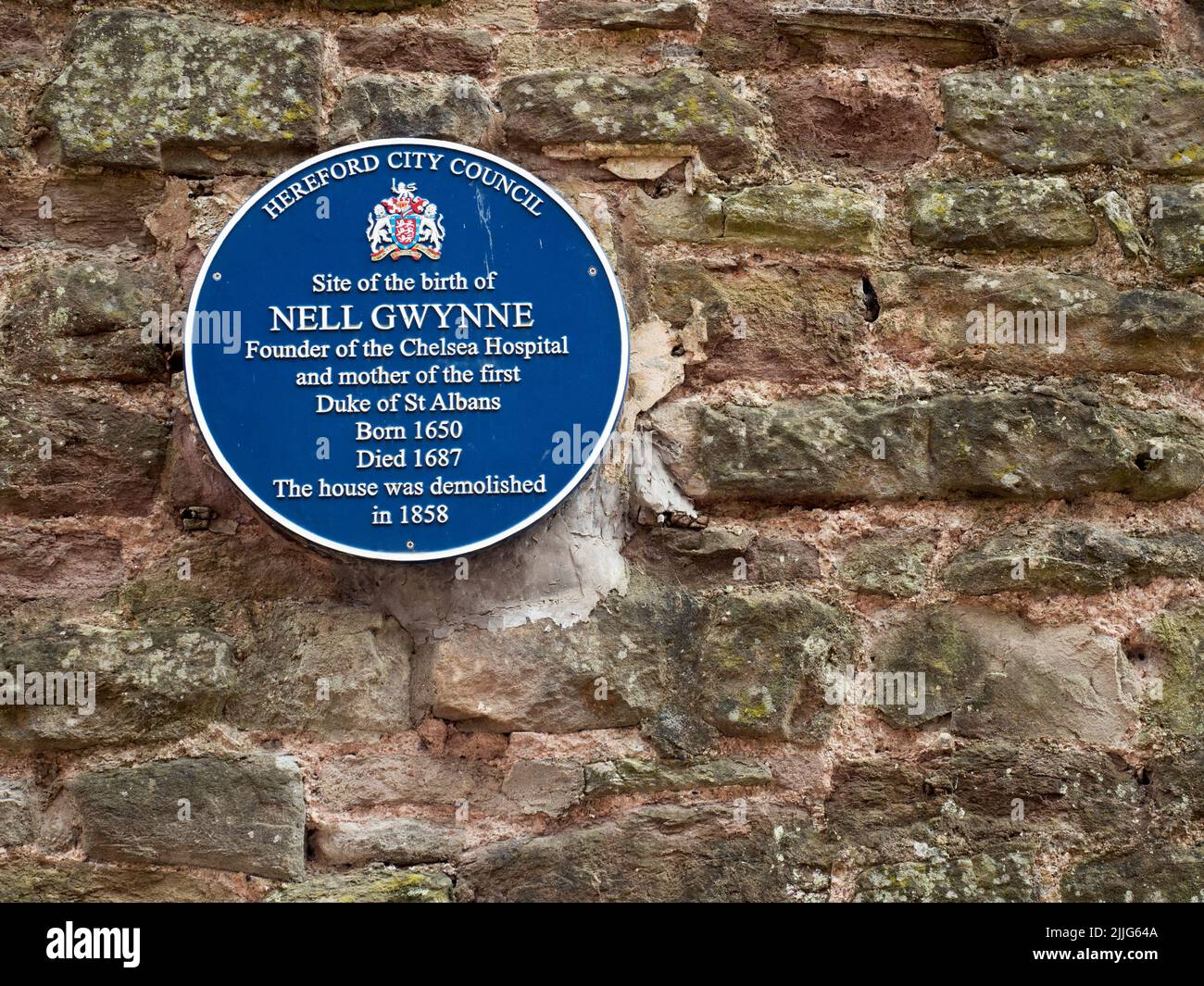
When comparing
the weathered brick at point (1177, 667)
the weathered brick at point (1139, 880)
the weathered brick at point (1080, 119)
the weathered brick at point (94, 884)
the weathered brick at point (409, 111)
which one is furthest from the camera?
the weathered brick at point (1080, 119)

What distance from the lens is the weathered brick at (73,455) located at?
9.40 ft

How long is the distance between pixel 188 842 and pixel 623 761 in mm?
903

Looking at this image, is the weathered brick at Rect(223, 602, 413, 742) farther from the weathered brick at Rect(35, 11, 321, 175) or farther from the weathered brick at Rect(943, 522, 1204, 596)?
the weathered brick at Rect(943, 522, 1204, 596)

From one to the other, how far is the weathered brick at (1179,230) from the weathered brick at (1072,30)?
0.38 meters

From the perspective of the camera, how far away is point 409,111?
→ 304cm

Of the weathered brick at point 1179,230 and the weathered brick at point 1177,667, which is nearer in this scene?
the weathered brick at point 1177,667

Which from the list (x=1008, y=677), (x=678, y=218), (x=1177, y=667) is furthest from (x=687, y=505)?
(x=1177, y=667)

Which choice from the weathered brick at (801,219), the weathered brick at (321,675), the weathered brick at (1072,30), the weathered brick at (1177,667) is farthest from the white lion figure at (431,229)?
the weathered brick at (1177,667)

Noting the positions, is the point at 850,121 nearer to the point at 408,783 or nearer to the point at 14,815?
the point at 408,783

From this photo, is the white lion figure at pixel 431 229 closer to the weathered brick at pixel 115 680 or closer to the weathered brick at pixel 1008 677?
the weathered brick at pixel 115 680

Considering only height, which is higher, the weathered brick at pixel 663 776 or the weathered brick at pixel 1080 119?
the weathered brick at pixel 1080 119

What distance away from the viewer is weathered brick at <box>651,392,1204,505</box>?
117 inches

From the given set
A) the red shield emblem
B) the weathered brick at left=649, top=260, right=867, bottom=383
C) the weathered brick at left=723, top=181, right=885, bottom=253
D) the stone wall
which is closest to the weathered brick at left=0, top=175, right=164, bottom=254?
the stone wall

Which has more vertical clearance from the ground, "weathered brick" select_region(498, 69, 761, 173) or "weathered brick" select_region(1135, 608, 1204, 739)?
"weathered brick" select_region(498, 69, 761, 173)
